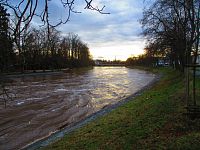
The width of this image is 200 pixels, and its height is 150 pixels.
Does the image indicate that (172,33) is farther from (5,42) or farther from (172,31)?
(5,42)

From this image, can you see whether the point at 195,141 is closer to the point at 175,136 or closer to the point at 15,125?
the point at 175,136

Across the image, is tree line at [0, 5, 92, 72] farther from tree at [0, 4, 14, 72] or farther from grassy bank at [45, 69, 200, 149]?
grassy bank at [45, 69, 200, 149]

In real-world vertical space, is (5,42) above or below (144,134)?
above

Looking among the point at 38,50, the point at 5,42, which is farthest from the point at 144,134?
the point at 38,50

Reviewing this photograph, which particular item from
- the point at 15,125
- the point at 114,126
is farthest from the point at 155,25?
the point at 114,126

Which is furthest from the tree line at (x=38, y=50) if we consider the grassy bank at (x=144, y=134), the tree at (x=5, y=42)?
the grassy bank at (x=144, y=134)

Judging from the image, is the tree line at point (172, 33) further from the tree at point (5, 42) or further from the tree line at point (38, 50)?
the tree at point (5, 42)

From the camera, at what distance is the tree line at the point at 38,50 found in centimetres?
563

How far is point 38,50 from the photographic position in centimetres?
3391

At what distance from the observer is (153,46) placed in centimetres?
5038

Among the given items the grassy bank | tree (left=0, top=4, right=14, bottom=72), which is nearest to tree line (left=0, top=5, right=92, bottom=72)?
tree (left=0, top=4, right=14, bottom=72)

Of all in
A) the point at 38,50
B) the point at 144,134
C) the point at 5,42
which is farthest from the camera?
the point at 38,50

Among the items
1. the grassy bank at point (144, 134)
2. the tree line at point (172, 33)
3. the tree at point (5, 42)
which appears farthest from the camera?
the tree line at point (172, 33)

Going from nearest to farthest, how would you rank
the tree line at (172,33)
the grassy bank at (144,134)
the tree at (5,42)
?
the tree at (5,42) < the grassy bank at (144,134) < the tree line at (172,33)
